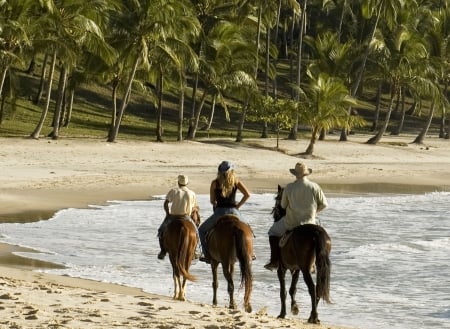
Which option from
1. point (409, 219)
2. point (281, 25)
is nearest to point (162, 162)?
point (409, 219)

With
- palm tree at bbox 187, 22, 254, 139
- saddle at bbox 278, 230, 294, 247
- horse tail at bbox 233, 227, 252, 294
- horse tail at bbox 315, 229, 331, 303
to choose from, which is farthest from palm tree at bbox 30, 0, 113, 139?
horse tail at bbox 315, 229, 331, 303

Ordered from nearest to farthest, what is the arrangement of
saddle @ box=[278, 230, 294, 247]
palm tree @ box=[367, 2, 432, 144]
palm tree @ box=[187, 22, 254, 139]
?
saddle @ box=[278, 230, 294, 247]
palm tree @ box=[187, 22, 254, 139]
palm tree @ box=[367, 2, 432, 144]

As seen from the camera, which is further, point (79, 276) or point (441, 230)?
point (441, 230)

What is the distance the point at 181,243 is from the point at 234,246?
0.97m

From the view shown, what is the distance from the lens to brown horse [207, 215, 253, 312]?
1280 centimetres

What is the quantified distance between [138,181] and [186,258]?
776 inches

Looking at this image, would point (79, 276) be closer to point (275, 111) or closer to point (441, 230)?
point (441, 230)

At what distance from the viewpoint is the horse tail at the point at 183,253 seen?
13.5 meters

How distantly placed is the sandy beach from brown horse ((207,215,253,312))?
462 millimetres

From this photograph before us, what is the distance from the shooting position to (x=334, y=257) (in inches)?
784

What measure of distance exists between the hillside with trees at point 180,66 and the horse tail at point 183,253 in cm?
2543

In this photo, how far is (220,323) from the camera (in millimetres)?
10695

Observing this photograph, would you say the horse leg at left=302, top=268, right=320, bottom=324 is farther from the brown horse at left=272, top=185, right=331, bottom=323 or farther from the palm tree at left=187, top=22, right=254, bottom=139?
the palm tree at left=187, top=22, right=254, bottom=139

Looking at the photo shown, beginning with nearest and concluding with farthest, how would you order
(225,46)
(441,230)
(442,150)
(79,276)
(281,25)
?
(79,276)
(441,230)
(225,46)
(442,150)
(281,25)
